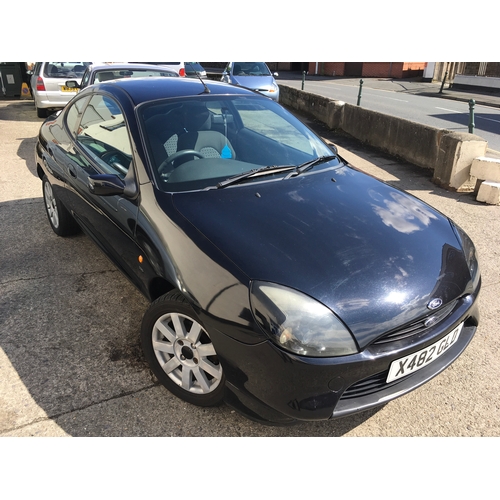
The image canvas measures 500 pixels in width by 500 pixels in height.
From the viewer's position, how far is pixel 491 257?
4.19 metres

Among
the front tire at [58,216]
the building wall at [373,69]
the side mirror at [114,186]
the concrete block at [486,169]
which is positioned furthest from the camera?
the building wall at [373,69]

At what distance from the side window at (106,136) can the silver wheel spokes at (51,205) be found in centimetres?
94

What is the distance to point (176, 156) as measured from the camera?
2.80 meters

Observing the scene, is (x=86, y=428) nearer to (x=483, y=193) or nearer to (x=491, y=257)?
(x=491, y=257)

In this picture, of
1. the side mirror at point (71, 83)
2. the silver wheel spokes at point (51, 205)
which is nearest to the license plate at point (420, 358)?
the silver wheel spokes at point (51, 205)

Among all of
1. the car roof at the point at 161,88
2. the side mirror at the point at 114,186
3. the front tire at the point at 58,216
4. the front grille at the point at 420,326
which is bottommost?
the front tire at the point at 58,216

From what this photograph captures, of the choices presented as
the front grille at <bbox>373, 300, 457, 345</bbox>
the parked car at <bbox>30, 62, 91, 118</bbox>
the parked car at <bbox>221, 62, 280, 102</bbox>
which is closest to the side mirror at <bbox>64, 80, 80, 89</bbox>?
the parked car at <bbox>30, 62, 91, 118</bbox>

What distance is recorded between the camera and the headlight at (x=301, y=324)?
1892 millimetres

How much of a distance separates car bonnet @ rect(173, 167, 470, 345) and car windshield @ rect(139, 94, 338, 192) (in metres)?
0.19

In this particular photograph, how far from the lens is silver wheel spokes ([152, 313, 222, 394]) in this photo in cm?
226

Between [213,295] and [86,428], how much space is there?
100cm

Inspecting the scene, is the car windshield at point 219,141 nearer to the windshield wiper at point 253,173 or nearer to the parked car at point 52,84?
the windshield wiper at point 253,173

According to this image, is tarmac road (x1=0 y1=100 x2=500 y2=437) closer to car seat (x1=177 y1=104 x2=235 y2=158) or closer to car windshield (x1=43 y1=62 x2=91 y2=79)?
car seat (x1=177 y1=104 x2=235 y2=158)

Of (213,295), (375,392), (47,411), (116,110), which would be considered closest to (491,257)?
(375,392)
